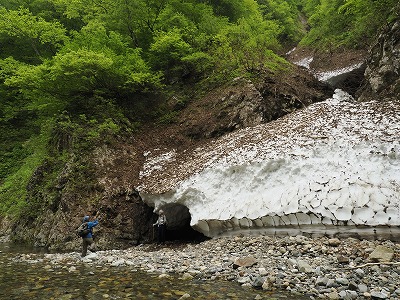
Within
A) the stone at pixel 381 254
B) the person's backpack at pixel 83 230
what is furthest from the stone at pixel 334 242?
the person's backpack at pixel 83 230

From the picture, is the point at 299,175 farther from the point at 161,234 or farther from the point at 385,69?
the point at 385,69

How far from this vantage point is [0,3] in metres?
24.1

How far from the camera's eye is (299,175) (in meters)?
8.72

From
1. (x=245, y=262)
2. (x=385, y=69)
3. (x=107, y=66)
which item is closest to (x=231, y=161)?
(x=245, y=262)

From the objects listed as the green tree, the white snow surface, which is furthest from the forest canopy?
the white snow surface

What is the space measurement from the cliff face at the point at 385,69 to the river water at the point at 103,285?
927 cm

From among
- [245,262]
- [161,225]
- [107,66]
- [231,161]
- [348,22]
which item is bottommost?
[245,262]

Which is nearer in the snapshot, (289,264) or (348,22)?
(289,264)

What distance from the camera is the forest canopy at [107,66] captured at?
47.8 ft

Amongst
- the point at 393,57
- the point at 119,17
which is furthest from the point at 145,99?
the point at 393,57

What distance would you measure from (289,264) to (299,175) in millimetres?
2937

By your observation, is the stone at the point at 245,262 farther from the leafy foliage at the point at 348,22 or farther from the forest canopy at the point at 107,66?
the leafy foliage at the point at 348,22

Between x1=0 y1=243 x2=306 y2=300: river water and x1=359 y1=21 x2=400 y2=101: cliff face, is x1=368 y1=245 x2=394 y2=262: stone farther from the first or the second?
x1=359 y1=21 x2=400 y2=101: cliff face

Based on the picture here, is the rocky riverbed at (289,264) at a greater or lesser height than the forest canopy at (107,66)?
lesser
